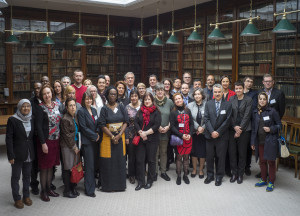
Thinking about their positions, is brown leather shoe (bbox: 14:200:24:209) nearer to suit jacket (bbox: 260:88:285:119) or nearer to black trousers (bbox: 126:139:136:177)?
black trousers (bbox: 126:139:136:177)

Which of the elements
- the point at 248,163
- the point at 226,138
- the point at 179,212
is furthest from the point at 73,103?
the point at 248,163

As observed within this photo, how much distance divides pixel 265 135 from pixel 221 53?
11.9 feet

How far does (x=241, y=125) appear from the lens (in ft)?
16.0

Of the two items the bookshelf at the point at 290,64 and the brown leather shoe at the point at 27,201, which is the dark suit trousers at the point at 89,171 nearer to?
the brown leather shoe at the point at 27,201

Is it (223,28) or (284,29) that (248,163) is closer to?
(284,29)

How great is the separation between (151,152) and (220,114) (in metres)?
1.20

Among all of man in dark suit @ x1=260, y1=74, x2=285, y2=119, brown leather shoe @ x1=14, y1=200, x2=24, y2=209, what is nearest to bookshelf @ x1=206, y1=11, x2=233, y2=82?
man in dark suit @ x1=260, y1=74, x2=285, y2=119

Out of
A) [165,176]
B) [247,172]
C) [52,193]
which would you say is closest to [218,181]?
[247,172]

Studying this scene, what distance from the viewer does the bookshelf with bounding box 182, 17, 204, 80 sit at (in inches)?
333

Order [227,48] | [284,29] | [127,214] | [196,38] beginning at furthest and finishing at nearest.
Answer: [227,48] → [196,38] → [284,29] → [127,214]

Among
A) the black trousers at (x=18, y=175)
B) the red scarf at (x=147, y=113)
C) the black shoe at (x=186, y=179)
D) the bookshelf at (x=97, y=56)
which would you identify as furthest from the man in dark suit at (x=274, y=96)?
the bookshelf at (x=97, y=56)

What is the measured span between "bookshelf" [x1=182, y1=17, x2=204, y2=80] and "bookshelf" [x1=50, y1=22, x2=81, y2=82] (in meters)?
3.34

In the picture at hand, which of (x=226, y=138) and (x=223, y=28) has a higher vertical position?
(x=223, y=28)

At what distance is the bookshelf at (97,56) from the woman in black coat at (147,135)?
5741 millimetres
